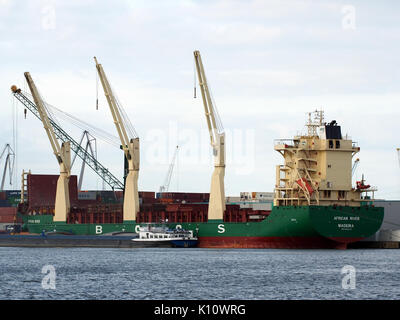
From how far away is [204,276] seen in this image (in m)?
53.6

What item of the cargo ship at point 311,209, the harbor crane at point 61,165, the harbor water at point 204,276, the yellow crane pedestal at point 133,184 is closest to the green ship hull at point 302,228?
the cargo ship at point 311,209

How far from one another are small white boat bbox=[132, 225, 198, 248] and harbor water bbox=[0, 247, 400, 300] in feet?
41.5

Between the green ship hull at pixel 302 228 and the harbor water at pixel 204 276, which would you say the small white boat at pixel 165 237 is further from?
the harbor water at pixel 204 276

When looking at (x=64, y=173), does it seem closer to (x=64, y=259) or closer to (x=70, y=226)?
(x=70, y=226)

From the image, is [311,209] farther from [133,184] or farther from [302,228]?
[133,184]

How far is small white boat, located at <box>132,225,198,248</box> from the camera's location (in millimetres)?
90000

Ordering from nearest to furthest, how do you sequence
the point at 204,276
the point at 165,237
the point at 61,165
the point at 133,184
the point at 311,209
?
the point at 204,276
the point at 311,209
the point at 165,237
the point at 133,184
the point at 61,165

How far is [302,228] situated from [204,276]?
98.0ft

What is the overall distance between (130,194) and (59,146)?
536 inches

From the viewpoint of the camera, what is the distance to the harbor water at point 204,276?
43938mm

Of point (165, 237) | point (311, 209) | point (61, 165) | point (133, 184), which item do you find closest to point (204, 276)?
point (311, 209)

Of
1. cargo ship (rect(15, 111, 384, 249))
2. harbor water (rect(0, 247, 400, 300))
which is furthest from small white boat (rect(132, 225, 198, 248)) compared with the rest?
harbor water (rect(0, 247, 400, 300))

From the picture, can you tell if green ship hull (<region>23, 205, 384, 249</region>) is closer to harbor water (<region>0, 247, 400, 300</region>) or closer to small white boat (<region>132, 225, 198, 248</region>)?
small white boat (<region>132, 225, 198, 248</region>)
